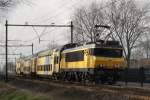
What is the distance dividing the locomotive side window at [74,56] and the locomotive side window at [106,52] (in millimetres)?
2065

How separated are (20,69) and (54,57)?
116 feet

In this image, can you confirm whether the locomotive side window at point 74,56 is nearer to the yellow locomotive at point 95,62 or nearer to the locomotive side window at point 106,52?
the yellow locomotive at point 95,62

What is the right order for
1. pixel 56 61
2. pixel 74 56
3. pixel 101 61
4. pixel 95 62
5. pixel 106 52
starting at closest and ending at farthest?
pixel 95 62 < pixel 101 61 < pixel 106 52 < pixel 74 56 < pixel 56 61

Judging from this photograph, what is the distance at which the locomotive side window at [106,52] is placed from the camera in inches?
1469

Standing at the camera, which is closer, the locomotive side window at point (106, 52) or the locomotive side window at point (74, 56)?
the locomotive side window at point (106, 52)

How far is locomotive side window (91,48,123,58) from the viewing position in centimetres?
3731

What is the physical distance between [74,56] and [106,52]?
448 cm

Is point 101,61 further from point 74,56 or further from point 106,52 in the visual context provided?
point 74,56

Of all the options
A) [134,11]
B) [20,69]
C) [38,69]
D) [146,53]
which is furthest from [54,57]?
[146,53]

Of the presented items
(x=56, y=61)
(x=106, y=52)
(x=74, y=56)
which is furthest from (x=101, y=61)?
(x=56, y=61)

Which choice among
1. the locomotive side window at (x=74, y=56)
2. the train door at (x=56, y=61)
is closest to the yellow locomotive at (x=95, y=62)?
the locomotive side window at (x=74, y=56)

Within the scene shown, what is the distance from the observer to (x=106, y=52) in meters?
37.8

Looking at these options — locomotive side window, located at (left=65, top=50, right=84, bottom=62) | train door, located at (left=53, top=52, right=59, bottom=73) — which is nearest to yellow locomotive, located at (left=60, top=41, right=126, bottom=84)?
locomotive side window, located at (left=65, top=50, right=84, bottom=62)

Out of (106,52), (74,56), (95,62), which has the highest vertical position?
(106,52)
